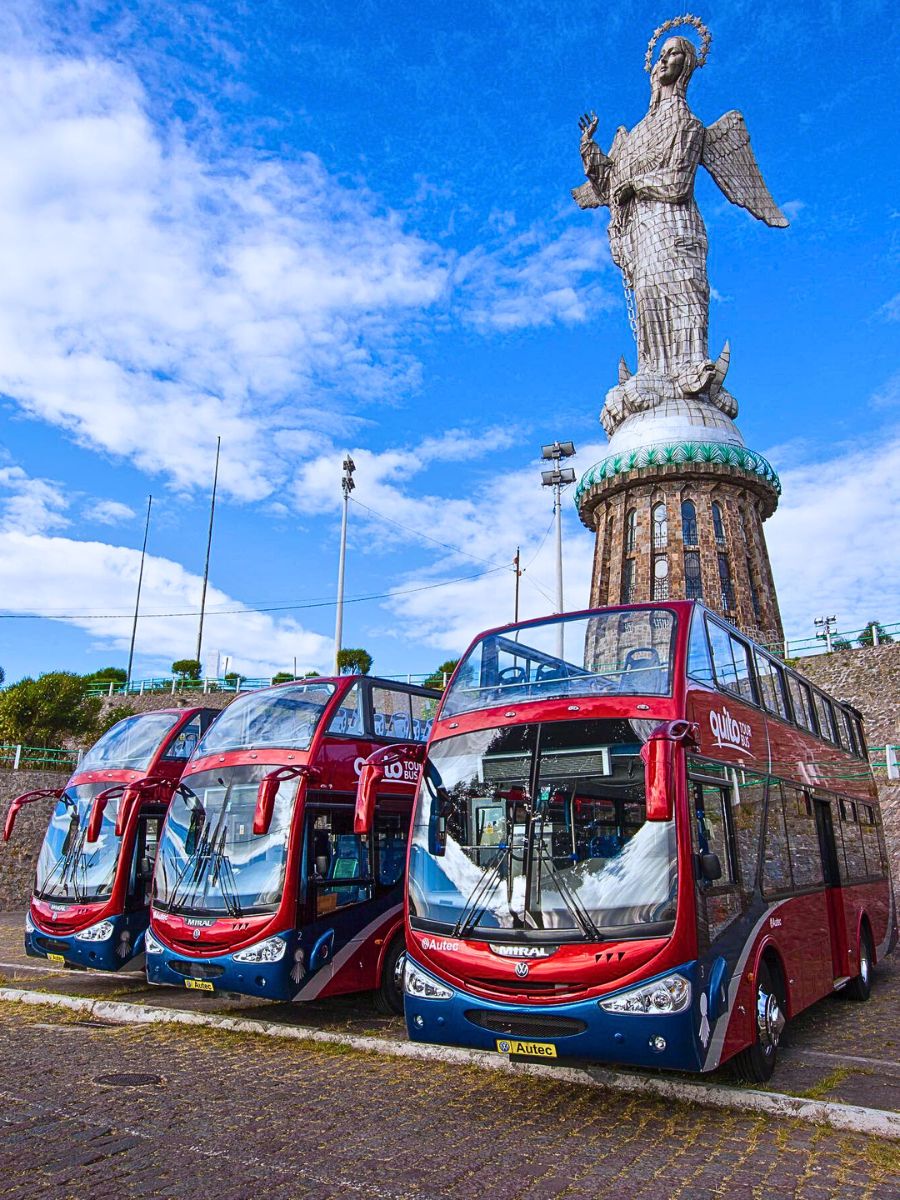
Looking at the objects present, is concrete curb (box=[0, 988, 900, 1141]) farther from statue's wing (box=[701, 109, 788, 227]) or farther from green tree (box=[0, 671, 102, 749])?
statue's wing (box=[701, 109, 788, 227])

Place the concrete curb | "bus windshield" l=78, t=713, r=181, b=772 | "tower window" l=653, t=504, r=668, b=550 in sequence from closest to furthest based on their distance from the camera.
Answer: the concrete curb → "bus windshield" l=78, t=713, r=181, b=772 → "tower window" l=653, t=504, r=668, b=550

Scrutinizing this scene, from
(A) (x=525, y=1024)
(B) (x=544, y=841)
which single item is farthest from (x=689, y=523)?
(A) (x=525, y=1024)

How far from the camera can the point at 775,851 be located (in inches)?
323

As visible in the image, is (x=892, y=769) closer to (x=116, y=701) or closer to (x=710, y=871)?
(x=710, y=871)

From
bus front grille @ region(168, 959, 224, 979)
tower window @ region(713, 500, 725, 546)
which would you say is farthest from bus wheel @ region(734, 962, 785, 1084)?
tower window @ region(713, 500, 725, 546)

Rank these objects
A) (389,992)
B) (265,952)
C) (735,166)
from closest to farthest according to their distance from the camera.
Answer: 1. (265,952)
2. (389,992)
3. (735,166)

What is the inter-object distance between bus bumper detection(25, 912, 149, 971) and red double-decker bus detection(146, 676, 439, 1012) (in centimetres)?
183

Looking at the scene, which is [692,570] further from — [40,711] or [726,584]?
[40,711]

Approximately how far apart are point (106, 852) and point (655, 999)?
848 centimetres

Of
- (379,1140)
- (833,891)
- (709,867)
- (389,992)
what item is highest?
(709,867)

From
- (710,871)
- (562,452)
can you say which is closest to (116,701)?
(562,452)

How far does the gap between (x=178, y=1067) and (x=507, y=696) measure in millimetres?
4246

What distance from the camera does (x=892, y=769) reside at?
2058 centimetres

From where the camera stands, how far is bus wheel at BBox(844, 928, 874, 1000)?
10.9m
